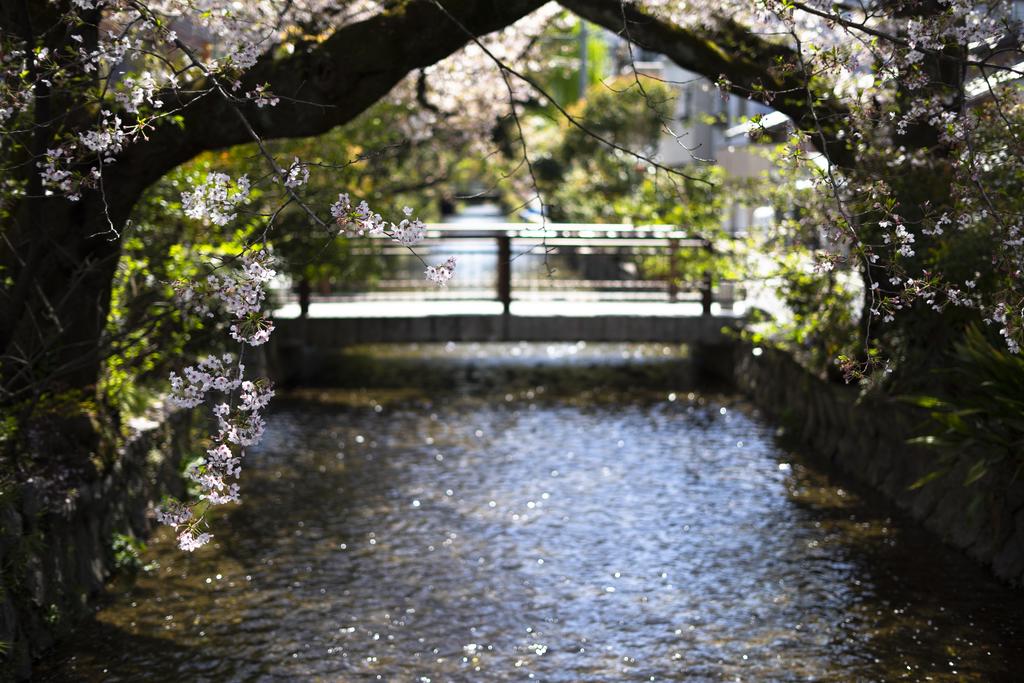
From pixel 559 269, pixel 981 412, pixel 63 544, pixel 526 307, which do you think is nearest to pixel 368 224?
pixel 63 544

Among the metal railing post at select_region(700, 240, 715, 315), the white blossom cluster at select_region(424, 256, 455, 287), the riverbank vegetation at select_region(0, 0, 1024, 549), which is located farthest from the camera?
the metal railing post at select_region(700, 240, 715, 315)

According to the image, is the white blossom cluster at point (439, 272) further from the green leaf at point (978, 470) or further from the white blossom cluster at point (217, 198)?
the green leaf at point (978, 470)

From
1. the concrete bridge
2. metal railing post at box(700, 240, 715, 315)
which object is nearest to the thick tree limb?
the concrete bridge

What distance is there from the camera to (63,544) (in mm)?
7777

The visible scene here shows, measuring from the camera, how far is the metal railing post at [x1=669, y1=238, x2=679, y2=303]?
17359mm

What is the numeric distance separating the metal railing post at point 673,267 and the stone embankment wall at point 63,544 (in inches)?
353

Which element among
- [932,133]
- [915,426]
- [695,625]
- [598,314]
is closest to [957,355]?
[915,426]

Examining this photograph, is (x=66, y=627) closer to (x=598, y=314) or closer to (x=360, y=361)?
(x=598, y=314)

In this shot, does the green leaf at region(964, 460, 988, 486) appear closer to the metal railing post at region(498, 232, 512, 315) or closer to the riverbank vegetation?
the riverbank vegetation

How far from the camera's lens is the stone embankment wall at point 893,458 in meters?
8.66

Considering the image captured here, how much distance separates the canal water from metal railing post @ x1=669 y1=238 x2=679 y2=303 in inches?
176

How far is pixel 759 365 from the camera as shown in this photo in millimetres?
15641

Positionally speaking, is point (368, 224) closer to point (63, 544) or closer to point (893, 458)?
point (63, 544)

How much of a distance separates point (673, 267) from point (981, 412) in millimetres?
9115
